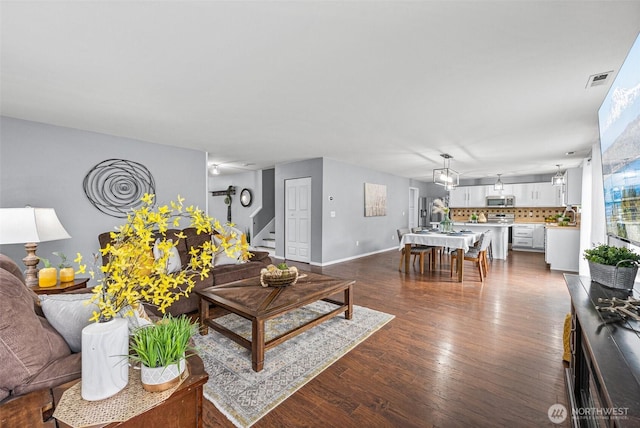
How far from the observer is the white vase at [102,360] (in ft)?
2.84

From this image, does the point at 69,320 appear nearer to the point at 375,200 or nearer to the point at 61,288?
the point at 61,288

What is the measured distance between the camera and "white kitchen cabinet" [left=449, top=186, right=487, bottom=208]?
913 centimetres

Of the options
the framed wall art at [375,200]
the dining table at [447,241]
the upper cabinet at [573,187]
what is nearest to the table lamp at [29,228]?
the dining table at [447,241]

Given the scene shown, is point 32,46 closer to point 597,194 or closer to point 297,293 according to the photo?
point 297,293

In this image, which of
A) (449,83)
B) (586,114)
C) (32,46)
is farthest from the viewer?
(586,114)

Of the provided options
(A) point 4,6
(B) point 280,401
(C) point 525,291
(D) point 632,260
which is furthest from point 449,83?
(C) point 525,291

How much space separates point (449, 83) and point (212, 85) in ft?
6.94

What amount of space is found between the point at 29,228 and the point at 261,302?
2.04m

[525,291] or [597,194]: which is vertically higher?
[597,194]

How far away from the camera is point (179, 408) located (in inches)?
37.8

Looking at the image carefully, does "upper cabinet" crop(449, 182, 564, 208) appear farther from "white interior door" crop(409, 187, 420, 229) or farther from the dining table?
the dining table

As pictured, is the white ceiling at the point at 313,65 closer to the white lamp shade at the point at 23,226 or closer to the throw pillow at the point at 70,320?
the white lamp shade at the point at 23,226

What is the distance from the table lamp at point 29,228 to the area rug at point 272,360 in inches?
62.7

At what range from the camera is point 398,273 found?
512 centimetres
